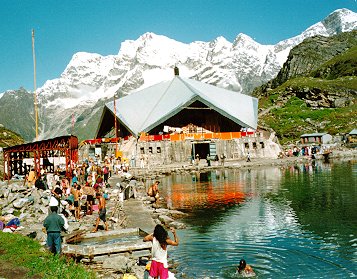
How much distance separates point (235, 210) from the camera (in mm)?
19875

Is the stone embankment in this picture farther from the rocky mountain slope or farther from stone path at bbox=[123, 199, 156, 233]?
the rocky mountain slope

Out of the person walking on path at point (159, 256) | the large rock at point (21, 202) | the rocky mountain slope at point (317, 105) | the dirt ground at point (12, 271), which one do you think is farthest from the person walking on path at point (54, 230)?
the rocky mountain slope at point (317, 105)

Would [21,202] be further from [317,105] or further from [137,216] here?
[317,105]

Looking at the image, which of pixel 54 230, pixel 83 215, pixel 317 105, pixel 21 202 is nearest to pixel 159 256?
pixel 54 230

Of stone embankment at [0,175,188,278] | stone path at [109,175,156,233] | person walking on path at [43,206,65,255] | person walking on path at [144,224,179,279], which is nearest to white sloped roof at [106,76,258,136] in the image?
stone embankment at [0,175,188,278]

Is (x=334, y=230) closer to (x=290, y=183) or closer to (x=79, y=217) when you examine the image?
(x=79, y=217)

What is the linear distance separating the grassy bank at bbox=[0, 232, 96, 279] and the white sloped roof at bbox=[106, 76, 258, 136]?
40.2 m

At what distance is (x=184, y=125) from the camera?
56.4 metres

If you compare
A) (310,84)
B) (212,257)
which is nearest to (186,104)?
(212,257)

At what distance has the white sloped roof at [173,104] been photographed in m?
54.4

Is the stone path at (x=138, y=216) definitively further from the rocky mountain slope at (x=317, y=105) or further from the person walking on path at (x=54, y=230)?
the rocky mountain slope at (x=317, y=105)

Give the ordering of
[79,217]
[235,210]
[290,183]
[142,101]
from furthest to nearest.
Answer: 1. [142,101]
2. [290,183]
3. [235,210]
4. [79,217]

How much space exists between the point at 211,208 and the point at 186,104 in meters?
34.4

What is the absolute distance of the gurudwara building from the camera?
4884 centimetres
